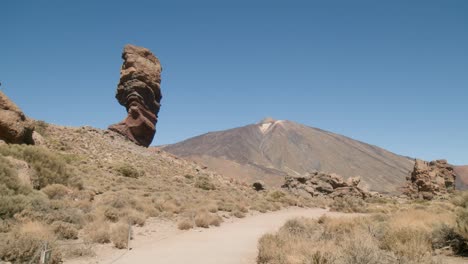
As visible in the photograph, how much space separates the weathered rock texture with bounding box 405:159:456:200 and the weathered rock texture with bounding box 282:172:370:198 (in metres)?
7.34

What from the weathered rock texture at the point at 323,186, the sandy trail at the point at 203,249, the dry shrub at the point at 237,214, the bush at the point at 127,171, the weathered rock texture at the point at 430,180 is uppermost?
the weathered rock texture at the point at 430,180

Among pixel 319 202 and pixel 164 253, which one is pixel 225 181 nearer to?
pixel 319 202

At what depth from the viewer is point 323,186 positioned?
43500 mm

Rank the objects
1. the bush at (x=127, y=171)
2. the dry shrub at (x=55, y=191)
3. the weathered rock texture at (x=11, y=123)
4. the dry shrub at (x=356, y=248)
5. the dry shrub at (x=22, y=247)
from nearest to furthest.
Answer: the dry shrub at (x=356, y=248), the dry shrub at (x=22, y=247), the dry shrub at (x=55, y=191), the weathered rock texture at (x=11, y=123), the bush at (x=127, y=171)

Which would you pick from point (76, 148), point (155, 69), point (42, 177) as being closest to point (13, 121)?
point (42, 177)

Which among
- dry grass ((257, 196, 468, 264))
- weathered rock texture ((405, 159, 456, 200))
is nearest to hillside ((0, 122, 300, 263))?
dry grass ((257, 196, 468, 264))

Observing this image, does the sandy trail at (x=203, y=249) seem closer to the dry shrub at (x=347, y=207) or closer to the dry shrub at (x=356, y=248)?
the dry shrub at (x=356, y=248)

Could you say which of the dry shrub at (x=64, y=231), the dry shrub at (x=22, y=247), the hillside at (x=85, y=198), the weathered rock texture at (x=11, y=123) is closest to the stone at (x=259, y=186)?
the hillside at (x=85, y=198)

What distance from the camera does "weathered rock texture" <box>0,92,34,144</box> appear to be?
77.6ft

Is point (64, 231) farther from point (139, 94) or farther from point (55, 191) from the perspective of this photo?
point (139, 94)

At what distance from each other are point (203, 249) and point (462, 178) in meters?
208

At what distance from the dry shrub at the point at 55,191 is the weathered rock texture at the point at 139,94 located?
26465mm

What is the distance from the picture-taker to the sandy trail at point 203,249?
10.5 meters

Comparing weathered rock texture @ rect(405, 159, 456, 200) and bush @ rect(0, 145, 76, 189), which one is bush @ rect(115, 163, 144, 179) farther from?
weathered rock texture @ rect(405, 159, 456, 200)
